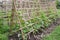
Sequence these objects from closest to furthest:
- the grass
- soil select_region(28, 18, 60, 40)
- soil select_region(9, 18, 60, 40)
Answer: soil select_region(9, 18, 60, 40) → soil select_region(28, 18, 60, 40) → the grass

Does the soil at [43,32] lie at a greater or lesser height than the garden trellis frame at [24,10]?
lesser

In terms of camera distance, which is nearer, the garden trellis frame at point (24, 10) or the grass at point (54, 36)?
the garden trellis frame at point (24, 10)

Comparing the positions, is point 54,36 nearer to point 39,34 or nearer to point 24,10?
point 39,34

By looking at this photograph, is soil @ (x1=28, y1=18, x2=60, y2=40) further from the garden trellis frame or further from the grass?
the garden trellis frame

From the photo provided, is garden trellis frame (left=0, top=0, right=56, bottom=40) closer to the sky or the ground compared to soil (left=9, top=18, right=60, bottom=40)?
closer to the sky

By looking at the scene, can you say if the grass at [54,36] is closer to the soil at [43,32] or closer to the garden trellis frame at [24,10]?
the soil at [43,32]

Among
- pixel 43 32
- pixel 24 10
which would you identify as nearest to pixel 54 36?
pixel 43 32

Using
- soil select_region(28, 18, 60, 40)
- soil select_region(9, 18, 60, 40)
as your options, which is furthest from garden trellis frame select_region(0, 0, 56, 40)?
soil select_region(28, 18, 60, 40)

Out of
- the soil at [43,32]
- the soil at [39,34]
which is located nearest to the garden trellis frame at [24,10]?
the soil at [39,34]

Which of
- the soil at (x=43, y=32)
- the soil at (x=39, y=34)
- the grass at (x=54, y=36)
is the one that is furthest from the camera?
the grass at (x=54, y=36)

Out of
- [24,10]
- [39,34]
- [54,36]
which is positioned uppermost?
[24,10]

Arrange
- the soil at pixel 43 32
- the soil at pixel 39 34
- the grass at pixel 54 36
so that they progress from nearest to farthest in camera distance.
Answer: the soil at pixel 39 34
the soil at pixel 43 32
the grass at pixel 54 36

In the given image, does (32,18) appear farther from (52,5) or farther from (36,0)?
(52,5)

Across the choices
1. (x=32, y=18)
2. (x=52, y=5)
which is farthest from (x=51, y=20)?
(x=32, y=18)
